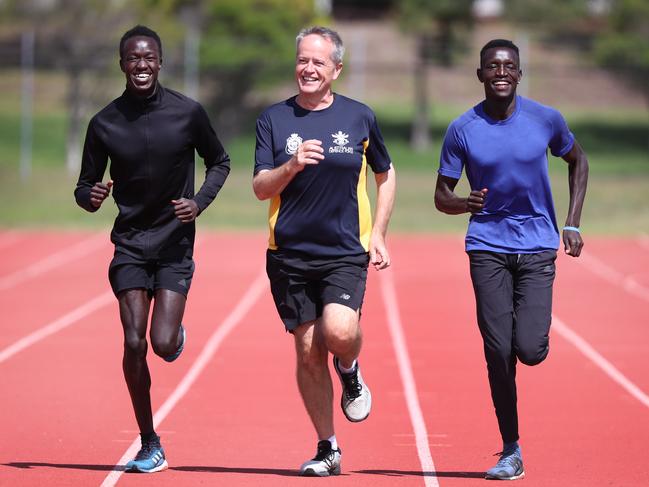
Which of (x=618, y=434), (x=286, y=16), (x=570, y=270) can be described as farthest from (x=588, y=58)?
(x=618, y=434)

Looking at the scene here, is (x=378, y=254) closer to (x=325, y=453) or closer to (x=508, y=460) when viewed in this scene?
(x=325, y=453)

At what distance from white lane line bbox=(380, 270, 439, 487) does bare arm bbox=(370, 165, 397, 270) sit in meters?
1.10

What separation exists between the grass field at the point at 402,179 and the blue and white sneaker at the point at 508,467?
19.5 meters

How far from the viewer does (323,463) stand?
6.82m

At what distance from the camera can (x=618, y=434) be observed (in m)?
8.22

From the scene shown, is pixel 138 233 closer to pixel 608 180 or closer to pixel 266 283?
pixel 266 283

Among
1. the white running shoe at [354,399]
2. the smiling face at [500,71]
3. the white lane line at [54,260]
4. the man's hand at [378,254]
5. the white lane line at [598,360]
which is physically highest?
the smiling face at [500,71]

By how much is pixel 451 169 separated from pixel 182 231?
4.62 ft

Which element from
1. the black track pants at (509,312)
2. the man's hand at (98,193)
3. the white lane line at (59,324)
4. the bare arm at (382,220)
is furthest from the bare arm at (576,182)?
the white lane line at (59,324)

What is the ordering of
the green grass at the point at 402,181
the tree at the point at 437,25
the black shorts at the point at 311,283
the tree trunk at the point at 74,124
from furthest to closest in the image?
1. the tree at the point at 437,25
2. the tree trunk at the point at 74,124
3. the green grass at the point at 402,181
4. the black shorts at the point at 311,283

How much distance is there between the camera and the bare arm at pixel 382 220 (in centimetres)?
682

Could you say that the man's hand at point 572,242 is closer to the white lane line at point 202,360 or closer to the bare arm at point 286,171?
the bare arm at point 286,171

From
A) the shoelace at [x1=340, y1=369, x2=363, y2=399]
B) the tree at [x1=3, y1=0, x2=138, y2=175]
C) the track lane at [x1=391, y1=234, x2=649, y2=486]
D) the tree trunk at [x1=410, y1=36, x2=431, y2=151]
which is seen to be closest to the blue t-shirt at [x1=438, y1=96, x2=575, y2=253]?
the shoelace at [x1=340, y1=369, x2=363, y2=399]

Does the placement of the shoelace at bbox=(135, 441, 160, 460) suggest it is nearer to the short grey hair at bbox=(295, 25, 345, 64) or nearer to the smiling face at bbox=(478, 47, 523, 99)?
the short grey hair at bbox=(295, 25, 345, 64)
